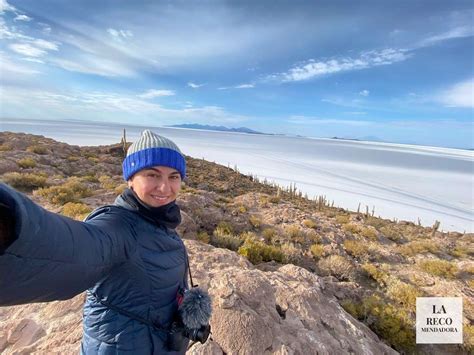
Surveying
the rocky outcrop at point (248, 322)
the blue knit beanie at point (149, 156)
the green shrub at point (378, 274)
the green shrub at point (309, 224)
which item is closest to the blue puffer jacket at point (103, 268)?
the blue knit beanie at point (149, 156)

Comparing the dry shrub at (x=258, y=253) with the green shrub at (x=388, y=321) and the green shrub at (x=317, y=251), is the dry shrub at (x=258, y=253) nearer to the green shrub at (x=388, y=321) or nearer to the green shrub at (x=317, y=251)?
the green shrub at (x=317, y=251)

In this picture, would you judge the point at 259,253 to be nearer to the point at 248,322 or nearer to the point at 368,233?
the point at 248,322

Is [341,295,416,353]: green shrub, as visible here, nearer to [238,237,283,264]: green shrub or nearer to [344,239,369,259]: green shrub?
[238,237,283,264]: green shrub

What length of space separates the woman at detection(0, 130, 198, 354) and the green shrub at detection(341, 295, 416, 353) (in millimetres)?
4345

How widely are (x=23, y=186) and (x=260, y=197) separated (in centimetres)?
1017

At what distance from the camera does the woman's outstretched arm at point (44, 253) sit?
30.6 inches

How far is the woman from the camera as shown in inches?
32.9

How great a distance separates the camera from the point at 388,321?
4871 millimetres

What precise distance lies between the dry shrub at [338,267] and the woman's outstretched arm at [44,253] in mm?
6911

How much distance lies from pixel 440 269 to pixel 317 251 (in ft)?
12.3

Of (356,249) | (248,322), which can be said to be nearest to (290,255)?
(356,249)

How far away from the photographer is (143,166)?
5.89 ft

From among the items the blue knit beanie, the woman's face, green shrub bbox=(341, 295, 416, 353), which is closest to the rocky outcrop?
green shrub bbox=(341, 295, 416, 353)

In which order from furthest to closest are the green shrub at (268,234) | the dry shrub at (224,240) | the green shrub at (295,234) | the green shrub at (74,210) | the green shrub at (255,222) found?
the green shrub at (255,222)
the green shrub at (295,234)
the green shrub at (268,234)
the dry shrub at (224,240)
the green shrub at (74,210)
